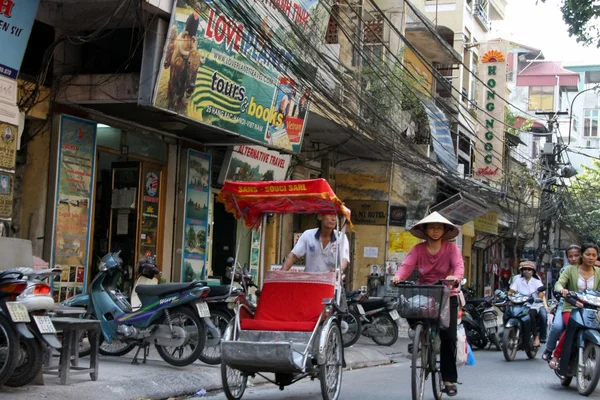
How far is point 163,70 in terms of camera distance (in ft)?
36.3

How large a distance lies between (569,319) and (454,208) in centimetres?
1465

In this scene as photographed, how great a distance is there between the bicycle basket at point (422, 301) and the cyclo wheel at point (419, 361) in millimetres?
152

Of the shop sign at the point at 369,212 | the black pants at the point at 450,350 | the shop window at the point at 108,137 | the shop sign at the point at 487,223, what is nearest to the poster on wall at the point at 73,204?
the shop window at the point at 108,137

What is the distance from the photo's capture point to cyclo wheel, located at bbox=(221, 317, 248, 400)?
733 cm

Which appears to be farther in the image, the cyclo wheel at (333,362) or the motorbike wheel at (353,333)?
the motorbike wheel at (353,333)

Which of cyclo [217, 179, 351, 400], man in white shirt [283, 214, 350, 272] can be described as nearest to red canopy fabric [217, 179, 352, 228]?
cyclo [217, 179, 351, 400]

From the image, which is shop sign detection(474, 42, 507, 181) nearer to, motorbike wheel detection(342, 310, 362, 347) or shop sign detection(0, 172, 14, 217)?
motorbike wheel detection(342, 310, 362, 347)

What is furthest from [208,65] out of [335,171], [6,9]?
[335,171]

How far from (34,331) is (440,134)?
17155 mm

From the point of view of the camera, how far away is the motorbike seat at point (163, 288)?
30.9 feet

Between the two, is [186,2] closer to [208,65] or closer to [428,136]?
[208,65]

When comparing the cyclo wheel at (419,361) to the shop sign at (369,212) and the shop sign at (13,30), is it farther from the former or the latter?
the shop sign at (369,212)

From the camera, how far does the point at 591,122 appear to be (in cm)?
6906

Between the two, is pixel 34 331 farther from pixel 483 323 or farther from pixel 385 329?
pixel 483 323
